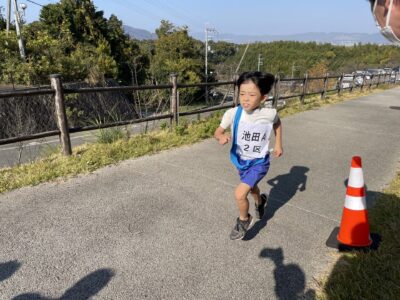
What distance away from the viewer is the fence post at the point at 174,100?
6.30 meters

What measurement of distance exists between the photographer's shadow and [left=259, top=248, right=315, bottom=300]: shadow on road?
1.04 ft

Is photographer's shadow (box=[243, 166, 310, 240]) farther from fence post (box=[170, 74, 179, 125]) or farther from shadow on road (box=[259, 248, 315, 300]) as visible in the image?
fence post (box=[170, 74, 179, 125])

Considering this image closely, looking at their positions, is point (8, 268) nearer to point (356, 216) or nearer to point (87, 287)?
point (87, 287)

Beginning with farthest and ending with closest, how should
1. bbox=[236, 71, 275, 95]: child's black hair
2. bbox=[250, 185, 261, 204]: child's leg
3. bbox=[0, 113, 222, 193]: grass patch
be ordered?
bbox=[0, 113, 222, 193]: grass patch, bbox=[250, 185, 261, 204]: child's leg, bbox=[236, 71, 275, 95]: child's black hair

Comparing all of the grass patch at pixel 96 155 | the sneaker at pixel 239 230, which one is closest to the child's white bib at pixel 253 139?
the sneaker at pixel 239 230

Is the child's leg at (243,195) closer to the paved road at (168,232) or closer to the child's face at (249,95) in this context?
the paved road at (168,232)

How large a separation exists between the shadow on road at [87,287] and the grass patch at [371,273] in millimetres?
1507

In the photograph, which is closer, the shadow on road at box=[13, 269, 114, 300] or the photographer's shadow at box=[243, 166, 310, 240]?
the shadow on road at box=[13, 269, 114, 300]

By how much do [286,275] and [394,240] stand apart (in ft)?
3.61

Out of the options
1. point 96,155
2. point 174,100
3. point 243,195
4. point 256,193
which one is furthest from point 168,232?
point 174,100

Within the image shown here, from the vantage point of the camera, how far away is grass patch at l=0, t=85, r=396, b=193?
3.97 m

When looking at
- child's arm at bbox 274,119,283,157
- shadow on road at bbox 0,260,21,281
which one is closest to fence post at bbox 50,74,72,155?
shadow on road at bbox 0,260,21,281

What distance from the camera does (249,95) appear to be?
261 centimetres

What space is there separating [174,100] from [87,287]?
4612 mm
